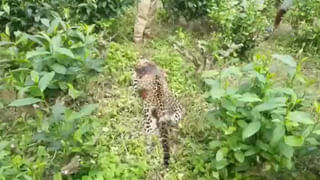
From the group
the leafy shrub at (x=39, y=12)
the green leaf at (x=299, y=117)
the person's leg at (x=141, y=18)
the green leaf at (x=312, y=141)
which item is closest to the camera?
the green leaf at (x=299, y=117)

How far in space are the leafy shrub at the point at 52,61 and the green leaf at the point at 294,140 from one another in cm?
124

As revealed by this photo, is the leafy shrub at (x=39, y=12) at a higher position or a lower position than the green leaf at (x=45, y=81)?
lower

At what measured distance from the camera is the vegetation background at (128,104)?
2.93 meters

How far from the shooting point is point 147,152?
351 cm

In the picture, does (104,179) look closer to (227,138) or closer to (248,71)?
(227,138)

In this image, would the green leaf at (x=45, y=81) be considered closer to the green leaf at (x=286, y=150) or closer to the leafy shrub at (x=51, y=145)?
the leafy shrub at (x=51, y=145)

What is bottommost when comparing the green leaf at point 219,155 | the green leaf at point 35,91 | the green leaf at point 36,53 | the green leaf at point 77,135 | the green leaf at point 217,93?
the green leaf at point 219,155

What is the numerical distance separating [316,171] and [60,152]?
5.02 feet

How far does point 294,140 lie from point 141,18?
7.92 feet

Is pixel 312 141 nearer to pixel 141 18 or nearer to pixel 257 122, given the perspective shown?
pixel 257 122

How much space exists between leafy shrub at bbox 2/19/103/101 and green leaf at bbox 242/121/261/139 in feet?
3.35

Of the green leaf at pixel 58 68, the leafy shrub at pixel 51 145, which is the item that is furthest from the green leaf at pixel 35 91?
the green leaf at pixel 58 68

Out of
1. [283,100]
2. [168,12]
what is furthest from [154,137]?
[168,12]

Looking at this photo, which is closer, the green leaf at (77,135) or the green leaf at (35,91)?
the green leaf at (77,135)
